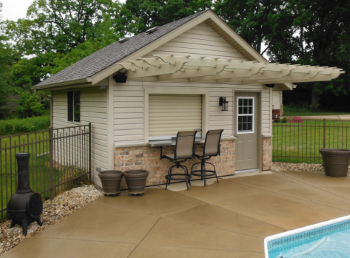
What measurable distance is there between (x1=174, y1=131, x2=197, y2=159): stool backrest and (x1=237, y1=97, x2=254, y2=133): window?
231 centimetres

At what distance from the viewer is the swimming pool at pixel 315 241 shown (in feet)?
13.5

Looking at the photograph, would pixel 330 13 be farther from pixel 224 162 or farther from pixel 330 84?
pixel 224 162

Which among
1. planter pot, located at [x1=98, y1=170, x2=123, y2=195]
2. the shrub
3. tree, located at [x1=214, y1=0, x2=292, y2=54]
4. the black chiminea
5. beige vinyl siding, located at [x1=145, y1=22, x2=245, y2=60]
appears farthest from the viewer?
tree, located at [x1=214, y1=0, x2=292, y2=54]

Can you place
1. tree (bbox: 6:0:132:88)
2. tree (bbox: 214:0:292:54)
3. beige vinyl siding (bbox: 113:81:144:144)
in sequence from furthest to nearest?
tree (bbox: 214:0:292:54), tree (bbox: 6:0:132:88), beige vinyl siding (bbox: 113:81:144:144)

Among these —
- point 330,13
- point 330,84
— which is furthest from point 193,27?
point 330,13

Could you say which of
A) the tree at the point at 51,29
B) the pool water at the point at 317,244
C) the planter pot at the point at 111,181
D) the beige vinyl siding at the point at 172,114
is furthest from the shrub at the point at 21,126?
the pool water at the point at 317,244

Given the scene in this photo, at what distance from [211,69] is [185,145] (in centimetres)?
198

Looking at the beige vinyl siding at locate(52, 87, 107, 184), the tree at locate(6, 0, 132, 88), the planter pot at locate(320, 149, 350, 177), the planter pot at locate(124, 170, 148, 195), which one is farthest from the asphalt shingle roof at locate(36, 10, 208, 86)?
the tree at locate(6, 0, 132, 88)

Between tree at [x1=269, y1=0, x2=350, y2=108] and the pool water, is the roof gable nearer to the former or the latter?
the pool water

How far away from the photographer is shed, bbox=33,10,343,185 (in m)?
6.84

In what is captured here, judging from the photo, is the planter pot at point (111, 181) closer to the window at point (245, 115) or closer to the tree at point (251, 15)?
the window at point (245, 115)

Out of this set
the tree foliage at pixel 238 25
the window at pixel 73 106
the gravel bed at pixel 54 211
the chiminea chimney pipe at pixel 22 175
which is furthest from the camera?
the tree foliage at pixel 238 25

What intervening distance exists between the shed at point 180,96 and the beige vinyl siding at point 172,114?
1.0 inches

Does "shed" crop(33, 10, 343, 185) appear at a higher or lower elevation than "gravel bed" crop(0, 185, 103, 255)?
higher
